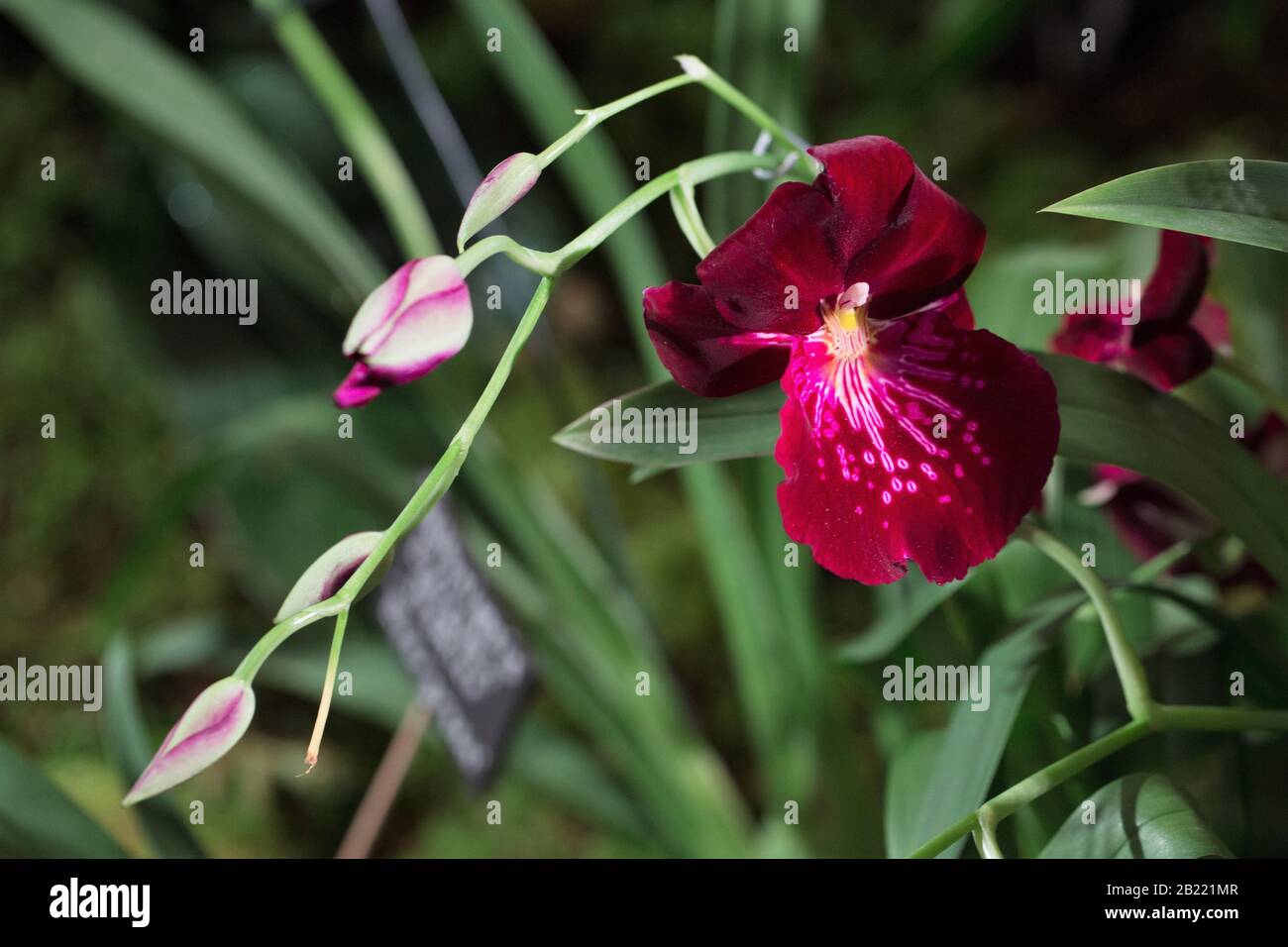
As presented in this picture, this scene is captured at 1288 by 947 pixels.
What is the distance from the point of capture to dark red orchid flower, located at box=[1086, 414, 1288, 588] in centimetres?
35

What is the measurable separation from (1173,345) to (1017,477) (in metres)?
0.10

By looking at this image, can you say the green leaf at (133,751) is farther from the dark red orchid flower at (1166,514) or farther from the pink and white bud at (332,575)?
the dark red orchid flower at (1166,514)

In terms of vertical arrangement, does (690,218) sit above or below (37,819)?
above

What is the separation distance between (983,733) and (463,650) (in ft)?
1.02

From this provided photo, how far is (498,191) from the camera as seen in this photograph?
21 cm

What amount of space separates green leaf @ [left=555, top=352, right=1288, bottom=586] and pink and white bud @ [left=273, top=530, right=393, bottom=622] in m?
0.07

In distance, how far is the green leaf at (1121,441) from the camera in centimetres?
27

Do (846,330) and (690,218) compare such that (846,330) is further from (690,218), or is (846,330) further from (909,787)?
(909,787)

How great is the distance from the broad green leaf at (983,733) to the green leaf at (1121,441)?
0.05 m

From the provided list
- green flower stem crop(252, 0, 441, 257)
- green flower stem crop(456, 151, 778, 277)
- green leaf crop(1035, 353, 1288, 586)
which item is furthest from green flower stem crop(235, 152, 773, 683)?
green flower stem crop(252, 0, 441, 257)

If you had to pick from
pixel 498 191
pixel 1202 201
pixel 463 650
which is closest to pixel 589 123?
pixel 498 191

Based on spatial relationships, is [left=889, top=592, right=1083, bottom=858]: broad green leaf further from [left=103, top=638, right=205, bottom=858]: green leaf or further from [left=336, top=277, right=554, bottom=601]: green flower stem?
[left=103, top=638, right=205, bottom=858]: green leaf
